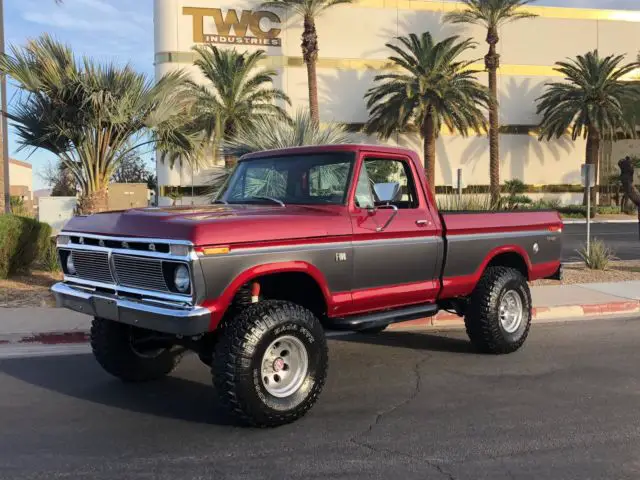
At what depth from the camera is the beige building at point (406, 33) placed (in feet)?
127

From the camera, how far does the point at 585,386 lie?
5.94 meters

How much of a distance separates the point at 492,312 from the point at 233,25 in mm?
35730

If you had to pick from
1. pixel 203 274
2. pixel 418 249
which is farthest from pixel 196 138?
pixel 203 274

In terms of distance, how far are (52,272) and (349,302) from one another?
8.75 metres

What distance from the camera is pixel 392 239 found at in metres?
5.82

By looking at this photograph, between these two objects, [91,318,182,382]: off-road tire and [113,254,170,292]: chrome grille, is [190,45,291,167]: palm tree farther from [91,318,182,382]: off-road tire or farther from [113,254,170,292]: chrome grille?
[113,254,170,292]: chrome grille

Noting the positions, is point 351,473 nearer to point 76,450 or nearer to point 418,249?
point 76,450

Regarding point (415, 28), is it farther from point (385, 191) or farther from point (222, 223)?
point (222, 223)

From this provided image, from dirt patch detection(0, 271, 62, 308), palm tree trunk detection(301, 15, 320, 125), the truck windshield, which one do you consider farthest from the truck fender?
palm tree trunk detection(301, 15, 320, 125)

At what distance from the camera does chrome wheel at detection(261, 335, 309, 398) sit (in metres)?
4.83

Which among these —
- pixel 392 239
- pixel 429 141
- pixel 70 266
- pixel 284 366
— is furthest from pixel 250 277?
pixel 429 141

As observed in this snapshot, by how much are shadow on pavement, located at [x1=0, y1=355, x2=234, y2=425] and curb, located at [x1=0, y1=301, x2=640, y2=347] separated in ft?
2.98

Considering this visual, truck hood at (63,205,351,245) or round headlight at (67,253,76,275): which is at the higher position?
truck hood at (63,205,351,245)

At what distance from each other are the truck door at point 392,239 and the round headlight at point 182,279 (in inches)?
64.2
